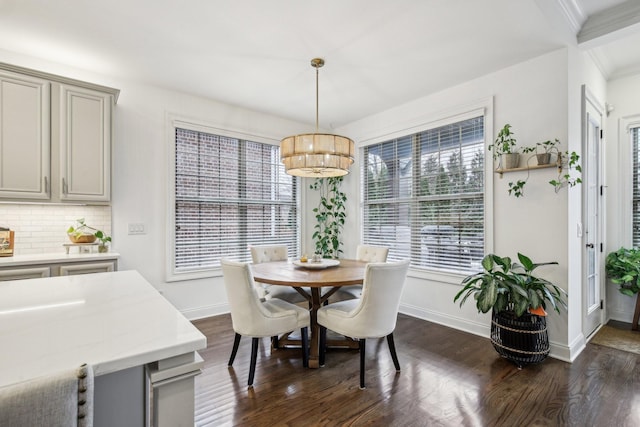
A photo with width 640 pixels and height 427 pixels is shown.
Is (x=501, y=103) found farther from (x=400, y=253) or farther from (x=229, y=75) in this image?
Answer: (x=229, y=75)

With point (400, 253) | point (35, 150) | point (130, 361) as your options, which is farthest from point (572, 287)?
point (35, 150)

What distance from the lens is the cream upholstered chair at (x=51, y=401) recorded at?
0.51 metres

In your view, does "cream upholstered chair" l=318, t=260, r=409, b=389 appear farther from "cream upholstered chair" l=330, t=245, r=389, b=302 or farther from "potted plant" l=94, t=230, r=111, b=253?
"potted plant" l=94, t=230, r=111, b=253

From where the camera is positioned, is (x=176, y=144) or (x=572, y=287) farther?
(x=176, y=144)

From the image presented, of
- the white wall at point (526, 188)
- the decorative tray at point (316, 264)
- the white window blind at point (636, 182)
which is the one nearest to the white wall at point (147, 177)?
the decorative tray at point (316, 264)

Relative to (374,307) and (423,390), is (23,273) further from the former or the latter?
(423,390)

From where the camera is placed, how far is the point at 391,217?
Result: 432 centimetres

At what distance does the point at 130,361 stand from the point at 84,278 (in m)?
1.21

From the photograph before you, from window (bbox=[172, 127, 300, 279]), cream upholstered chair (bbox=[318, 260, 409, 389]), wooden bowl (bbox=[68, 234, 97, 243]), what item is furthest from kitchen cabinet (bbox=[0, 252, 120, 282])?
cream upholstered chair (bbox=[318, 260, 409, 389])

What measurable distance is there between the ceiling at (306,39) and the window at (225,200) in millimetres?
849

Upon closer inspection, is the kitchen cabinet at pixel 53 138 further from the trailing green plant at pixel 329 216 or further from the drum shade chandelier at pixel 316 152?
the trailing green plant at pixel 329 216

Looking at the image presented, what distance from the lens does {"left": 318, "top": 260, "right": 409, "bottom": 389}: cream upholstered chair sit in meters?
2.23

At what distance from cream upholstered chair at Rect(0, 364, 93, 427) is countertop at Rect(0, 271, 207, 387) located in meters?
0.12

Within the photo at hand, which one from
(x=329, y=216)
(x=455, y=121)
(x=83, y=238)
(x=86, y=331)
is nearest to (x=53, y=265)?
(x=83, y=238)
